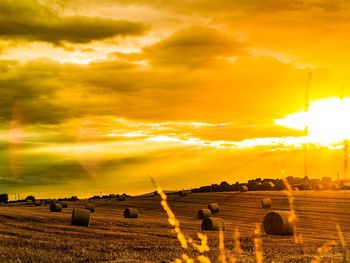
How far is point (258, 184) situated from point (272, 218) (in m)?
39.3

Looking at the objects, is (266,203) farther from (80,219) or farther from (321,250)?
(321,250)

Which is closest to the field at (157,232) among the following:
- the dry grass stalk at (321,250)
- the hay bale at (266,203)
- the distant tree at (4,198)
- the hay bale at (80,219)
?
the dry grass stalk at (321,250)

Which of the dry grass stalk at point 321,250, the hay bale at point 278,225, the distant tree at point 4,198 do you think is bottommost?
the dry grass stalk at point 321,250

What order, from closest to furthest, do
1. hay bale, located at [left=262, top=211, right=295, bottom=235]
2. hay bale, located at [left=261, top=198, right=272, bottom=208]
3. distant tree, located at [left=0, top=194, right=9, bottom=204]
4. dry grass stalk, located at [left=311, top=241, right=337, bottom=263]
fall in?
dry grass stalk, located at [left=311, top=241, right=337, bottom=263] < hay bale, located at [left=262, top=211, right=295, bottom=235] < hay bale, located at [left=261, top=198, right=272, bottom=208] < distant tree, located at [left=0, top=194, right=9, bottom=204]

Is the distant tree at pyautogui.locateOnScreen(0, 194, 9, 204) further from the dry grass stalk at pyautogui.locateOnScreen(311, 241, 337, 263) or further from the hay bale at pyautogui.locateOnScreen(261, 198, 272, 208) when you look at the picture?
the dry grass stalk at pyautogui.locateOnScreen(311, 241, 337, 263)

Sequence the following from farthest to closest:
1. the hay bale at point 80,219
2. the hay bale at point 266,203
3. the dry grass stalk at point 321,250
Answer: the hay bale at point 266,203 < the hay bale at point 80,219 < the dry grass stalk at point 321,250

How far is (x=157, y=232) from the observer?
26.2 meters

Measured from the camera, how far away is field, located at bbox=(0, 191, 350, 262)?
15031 mm

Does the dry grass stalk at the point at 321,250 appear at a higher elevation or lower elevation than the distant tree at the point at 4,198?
lower

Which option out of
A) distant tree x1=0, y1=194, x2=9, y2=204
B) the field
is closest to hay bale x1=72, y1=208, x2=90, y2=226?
the field

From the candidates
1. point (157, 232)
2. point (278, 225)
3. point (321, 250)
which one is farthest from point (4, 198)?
point (321, 250)

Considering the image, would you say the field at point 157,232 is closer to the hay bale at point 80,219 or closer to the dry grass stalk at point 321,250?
the dry grass stalk at point 321,250

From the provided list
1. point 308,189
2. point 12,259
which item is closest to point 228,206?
point 308,189

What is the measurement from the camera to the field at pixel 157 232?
15.0 metres
